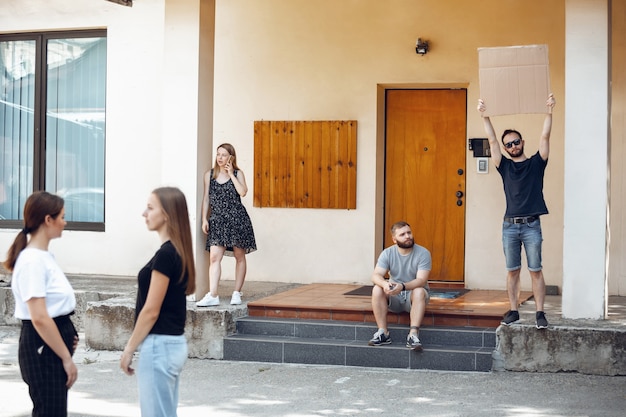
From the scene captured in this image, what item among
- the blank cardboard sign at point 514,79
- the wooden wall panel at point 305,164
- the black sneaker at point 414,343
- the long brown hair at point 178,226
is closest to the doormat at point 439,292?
the wooden wall panel at point 305,164

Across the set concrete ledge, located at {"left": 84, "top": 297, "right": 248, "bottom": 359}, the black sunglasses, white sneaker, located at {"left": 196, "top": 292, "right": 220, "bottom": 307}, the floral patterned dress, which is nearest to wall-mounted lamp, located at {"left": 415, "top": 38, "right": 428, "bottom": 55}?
the floral patterned dress

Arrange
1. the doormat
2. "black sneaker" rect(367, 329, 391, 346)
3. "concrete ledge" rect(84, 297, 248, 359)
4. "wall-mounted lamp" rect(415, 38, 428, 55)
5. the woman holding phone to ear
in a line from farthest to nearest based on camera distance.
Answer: "wall-mounted lamp" rect(415, 38, 428, 55), the doormat, the woman holding phone to ear, "concrete ledge" rect(84, 297, 248, 359), "black sneaker" rect(367, 329, 391, 346)

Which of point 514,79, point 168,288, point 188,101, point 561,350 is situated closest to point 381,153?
point 188,101

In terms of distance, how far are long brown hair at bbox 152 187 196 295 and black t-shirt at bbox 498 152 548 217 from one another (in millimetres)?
4456

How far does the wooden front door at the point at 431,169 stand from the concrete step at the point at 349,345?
9.11 ft

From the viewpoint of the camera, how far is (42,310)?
461cm

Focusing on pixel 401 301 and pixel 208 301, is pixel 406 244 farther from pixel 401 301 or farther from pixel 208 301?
pixel 208 301

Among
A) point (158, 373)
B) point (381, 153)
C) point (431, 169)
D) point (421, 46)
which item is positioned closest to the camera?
point (158, 373)

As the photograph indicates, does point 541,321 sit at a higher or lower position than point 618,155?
lower

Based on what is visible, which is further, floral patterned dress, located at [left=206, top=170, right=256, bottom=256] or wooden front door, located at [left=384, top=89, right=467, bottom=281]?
wooden front door, located at [left=384, top=89, right=467, bottom=281]

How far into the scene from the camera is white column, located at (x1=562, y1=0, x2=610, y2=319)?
8.67 meters

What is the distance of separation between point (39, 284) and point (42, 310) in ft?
0.41

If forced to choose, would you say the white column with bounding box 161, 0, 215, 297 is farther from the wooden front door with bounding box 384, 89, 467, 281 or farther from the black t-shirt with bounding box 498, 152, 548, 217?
the black t-shirt with bounding box 498, 152, 548, 217

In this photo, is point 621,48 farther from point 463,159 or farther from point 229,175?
point 229,175
